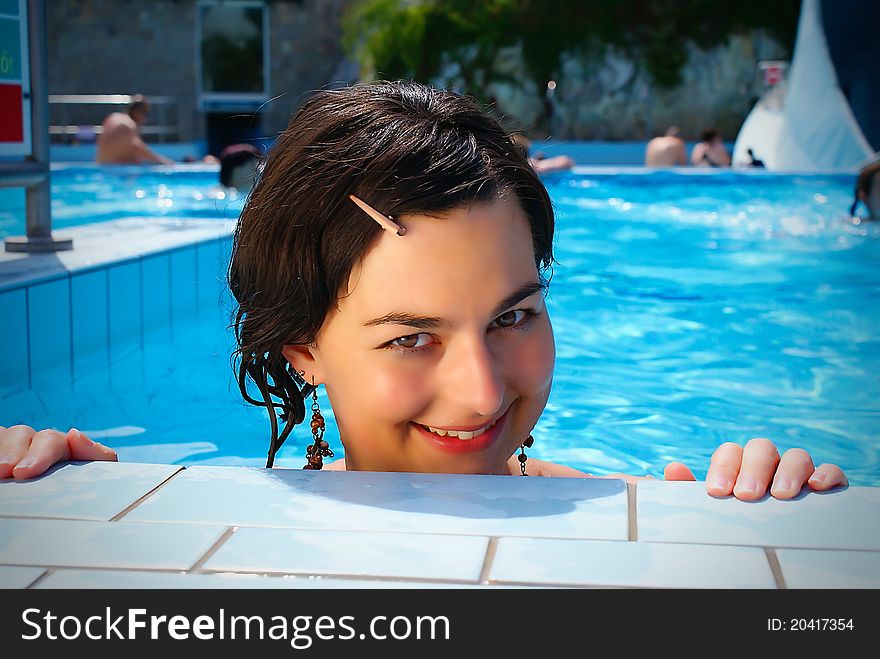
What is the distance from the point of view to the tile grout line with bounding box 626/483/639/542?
1.38m

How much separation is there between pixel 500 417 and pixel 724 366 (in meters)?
3.31

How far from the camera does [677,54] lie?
20.8 m

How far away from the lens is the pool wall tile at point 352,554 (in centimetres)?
126

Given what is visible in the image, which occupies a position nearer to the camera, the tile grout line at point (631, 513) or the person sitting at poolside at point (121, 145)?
the tile grout line at point (631, 513)

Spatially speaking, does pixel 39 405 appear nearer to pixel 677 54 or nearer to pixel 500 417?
pixel 500 417

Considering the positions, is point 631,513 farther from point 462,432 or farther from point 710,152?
point 710,152

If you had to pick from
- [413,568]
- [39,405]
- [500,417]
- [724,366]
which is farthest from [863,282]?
[413,568]

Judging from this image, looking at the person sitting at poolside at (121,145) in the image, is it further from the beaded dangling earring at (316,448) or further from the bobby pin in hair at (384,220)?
the bobby pin in hair at (384,220)

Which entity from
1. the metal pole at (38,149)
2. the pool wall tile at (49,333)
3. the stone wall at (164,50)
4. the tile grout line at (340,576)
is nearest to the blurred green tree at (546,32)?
the stone wall at (164,50)

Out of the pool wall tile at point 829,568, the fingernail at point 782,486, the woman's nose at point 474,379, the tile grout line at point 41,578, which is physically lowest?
the tile grout line at point 41,578

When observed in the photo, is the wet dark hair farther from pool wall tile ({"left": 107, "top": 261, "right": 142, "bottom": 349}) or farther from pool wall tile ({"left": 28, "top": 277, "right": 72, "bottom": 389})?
pool wall tile ({"left": 107, "top": 261, "right": 142, "bottom": 349})

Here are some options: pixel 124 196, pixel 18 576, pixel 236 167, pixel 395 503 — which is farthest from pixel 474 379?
pixel 124 196

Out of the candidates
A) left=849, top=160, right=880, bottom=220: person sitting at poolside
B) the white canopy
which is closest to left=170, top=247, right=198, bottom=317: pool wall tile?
left=849, top=160, right=880, bottom=220: person sitting at poolside

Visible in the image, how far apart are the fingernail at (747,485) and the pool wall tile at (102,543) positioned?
0.76m
